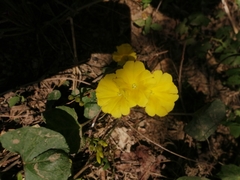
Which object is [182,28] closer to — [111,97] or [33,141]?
[111,97]

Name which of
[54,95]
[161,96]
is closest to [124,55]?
[161,96]

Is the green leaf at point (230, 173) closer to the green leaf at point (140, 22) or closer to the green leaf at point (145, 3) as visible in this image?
the green leaf at point (140, 22)

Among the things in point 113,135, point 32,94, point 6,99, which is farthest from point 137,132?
point 6,99

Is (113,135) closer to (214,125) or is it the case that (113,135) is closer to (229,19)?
(214,125)

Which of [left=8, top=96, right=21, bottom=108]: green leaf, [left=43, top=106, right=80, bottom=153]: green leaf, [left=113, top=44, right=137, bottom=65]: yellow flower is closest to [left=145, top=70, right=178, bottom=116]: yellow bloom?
[left=113, top=44, right=137, bottom=65]: yellow flower

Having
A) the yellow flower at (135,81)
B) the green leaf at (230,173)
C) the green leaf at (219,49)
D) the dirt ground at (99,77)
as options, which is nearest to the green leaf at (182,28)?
the dirt ground at (99,77)

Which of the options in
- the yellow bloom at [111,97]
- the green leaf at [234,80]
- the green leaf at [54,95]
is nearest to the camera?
the yellow bloom at [111,97]
